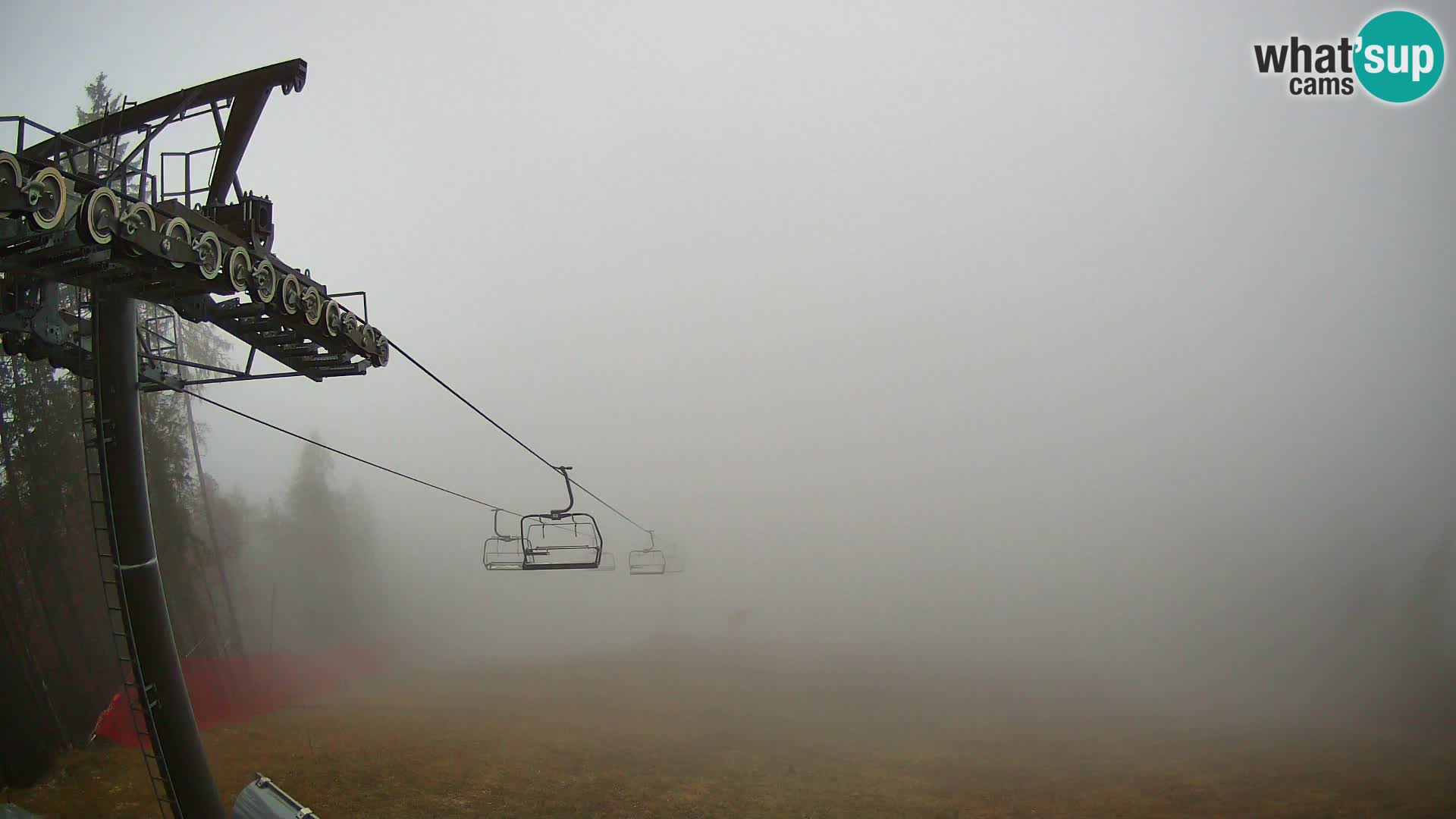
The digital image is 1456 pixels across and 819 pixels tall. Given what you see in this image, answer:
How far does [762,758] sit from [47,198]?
26055 millimetres

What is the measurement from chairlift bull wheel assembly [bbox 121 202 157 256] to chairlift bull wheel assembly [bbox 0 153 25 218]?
129 centimetres

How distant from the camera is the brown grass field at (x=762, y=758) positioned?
20.4 m

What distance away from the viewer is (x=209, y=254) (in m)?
8.83

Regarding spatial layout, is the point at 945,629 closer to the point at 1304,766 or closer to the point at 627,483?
the point at 1304,766

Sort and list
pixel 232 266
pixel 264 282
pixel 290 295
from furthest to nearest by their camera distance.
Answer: pixel 290 295 → pixel 264 282 → pixel 232 266

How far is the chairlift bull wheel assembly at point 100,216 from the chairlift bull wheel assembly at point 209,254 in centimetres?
104

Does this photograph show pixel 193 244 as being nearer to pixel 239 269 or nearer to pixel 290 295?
pixel 239 269

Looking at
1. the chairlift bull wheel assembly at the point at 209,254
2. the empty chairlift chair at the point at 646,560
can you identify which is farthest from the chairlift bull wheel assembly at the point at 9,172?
the empty chairlift chair at the point at 646,560

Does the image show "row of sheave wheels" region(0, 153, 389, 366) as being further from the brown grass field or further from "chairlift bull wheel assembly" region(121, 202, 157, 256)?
the brown grass field

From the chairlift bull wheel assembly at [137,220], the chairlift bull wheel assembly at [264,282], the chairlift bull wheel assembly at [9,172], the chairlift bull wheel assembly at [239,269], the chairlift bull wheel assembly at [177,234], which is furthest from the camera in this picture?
the chairlift bull wheel assembly at [264,282]

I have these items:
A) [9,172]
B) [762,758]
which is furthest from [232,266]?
[762,758]

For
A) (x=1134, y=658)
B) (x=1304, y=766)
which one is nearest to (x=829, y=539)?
(x=1134, y=658)

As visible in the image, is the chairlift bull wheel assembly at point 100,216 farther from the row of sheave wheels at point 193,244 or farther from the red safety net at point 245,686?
the red safety net at point 245,686

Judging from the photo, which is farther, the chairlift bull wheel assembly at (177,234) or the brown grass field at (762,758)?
the brown grass field at (762,758)
